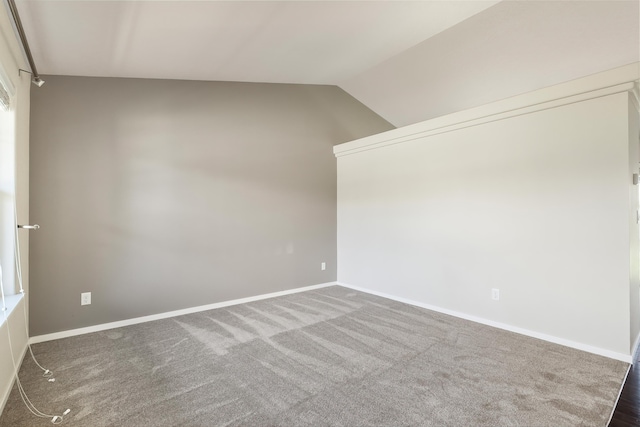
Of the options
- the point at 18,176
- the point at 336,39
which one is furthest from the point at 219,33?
the point at 18,176

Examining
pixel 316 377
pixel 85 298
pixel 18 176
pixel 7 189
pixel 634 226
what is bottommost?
pixel 316 377

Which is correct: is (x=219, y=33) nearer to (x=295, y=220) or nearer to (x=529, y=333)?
A: (x=295, y=220)

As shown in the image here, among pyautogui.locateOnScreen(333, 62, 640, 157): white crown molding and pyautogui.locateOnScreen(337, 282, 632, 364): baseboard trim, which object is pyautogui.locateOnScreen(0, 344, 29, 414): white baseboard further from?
pyautogui.locateOnScreen(333, 62, 640, 157): white crown molding

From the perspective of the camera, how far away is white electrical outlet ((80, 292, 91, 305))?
3021 mm

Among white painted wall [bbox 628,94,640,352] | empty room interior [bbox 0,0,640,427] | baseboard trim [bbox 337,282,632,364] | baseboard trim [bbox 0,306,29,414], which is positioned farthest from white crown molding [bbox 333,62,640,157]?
baseboard trim [bbox 0,306,29,414]

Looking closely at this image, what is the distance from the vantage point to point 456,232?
354 centimetres

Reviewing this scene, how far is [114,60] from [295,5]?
1734 millimetres

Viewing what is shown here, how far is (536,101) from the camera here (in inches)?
111

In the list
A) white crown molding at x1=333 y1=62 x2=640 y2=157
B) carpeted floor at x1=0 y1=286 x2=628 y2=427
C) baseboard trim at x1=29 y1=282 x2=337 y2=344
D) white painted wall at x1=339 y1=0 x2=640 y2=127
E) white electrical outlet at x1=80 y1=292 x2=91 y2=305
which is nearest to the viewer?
carpeted floor at x1=0 y1=286 x2=628 y2=427

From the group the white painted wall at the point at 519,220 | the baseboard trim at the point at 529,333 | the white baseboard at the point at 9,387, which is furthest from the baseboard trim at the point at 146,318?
the baseboard trim at the point at 529,333

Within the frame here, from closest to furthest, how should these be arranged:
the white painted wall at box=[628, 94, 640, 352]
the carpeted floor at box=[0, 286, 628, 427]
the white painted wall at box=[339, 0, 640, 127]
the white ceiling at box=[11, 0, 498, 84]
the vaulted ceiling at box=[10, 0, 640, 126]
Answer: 1. the carpeted floor at box=[0, 286, 628, 427]
2. the white ceiling at box=[11, 0, 498, 84]
3. the vaulted ceiling at box=[10, 0, 640, 126]
4. the white painted wall at box=[628, 94, 640, 352]
5. the white painted wall at box=[339, 0, 640, 127]

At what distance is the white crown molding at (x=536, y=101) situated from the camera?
2.38 m

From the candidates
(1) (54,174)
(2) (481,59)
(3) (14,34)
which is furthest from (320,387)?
(2) (481,59)

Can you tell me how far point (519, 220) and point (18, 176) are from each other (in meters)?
4.46
